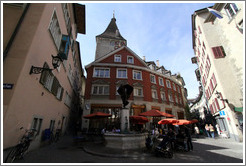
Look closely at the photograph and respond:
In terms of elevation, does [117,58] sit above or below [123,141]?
above

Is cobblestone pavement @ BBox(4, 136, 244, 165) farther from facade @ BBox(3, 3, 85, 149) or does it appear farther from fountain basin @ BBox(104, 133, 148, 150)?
facade @ BBox(3, 3, 85, 149)

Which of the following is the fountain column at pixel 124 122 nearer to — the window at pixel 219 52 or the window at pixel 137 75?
the window at pixel 137 75

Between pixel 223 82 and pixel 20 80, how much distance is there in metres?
18.7

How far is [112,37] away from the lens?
2973 centimetres

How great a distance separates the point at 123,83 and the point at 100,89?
3894 millimetres

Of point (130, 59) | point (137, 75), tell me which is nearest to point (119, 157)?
point (137, 75)

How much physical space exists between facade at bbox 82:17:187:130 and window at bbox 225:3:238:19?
1267cm

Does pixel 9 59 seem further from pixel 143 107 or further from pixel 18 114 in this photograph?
pixel 143 107

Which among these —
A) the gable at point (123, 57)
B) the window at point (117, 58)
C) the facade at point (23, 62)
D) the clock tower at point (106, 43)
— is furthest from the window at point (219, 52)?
the clock tower at point (106, 43)

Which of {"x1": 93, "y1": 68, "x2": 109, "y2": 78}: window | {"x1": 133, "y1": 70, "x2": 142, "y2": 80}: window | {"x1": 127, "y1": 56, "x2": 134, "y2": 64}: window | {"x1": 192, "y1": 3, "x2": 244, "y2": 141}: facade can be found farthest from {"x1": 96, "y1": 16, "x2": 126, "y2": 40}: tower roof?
{"x1": 192, "y1": 3, "x2": 244, "y2": 141}: facade

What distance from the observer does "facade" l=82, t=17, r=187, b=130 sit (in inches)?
686

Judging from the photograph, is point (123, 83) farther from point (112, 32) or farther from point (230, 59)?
point (112, 32)

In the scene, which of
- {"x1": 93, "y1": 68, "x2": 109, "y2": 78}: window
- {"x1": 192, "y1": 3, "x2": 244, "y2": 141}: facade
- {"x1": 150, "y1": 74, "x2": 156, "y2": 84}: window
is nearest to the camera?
{"x1": 192, "y1": 3, "x2": 244, "y2": 141}: facade

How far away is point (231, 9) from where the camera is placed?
1294cm
